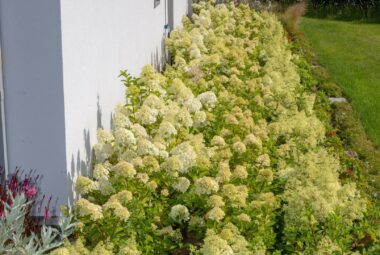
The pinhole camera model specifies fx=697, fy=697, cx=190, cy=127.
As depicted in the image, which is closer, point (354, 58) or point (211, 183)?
point (211, 183)

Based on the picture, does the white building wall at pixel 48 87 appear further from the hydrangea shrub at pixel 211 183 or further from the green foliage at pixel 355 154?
the green foliage at pixel 355 154

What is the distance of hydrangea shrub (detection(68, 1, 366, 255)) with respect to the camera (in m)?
3.92

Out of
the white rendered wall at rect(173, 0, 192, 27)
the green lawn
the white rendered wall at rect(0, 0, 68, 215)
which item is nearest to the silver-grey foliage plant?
the white rendered wall at rect(0, 0, 68, 215)

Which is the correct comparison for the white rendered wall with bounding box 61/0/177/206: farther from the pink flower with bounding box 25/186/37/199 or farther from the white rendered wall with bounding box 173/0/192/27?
the white rendered wall with bounding box 173/0/192/27

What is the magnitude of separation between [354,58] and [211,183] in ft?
32.1

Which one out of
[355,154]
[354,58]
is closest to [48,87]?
[355,154]

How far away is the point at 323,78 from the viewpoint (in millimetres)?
10734

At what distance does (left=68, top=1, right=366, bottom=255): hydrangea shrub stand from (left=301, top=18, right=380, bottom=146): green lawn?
8.29 feet

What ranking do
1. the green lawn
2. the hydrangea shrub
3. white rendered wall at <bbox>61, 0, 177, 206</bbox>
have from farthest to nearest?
the green lawn, white rendered wall at <bbox>61, 0, 177, 206</bbox>, the hydrangea shrub

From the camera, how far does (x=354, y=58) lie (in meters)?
13.4

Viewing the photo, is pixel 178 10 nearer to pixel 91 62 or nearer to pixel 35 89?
pixel 91 62

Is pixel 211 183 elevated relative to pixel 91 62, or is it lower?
lower

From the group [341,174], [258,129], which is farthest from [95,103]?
[341,174]

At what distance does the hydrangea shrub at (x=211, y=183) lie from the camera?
3918 millimetres
